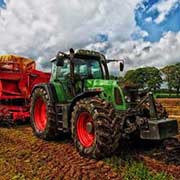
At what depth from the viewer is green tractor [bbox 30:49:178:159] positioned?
628 cm

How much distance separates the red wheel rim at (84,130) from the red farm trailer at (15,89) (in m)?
4.64

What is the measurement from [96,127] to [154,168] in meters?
1.38

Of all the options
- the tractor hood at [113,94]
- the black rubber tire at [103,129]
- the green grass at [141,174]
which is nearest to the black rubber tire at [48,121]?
the tractor hood at [113,94]

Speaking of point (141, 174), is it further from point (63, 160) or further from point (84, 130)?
point (84, 130)

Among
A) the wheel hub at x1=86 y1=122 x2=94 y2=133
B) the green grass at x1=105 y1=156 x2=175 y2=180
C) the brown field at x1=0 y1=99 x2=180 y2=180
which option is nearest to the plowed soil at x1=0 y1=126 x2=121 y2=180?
the brown field at x1=0 y1=99 x2=180 y2=180

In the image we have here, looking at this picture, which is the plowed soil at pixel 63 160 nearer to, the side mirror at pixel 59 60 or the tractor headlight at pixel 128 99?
the tractor headlight at pixel 128 99

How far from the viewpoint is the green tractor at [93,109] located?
6277 mm

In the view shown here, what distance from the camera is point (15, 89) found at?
1186cm

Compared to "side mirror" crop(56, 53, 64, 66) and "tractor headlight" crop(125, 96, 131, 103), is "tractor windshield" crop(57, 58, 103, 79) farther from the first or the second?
"tractor headlight" crop(125, 96, 131, 103)

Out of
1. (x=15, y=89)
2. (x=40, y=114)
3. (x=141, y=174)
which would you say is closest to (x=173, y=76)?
(x=15, y=89)

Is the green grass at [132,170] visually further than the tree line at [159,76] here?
No

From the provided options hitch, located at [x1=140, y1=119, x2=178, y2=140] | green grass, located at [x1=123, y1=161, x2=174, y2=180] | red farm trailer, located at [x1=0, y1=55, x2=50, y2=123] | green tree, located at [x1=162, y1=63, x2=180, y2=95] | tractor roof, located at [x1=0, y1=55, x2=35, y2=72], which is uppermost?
green tree, located at [x1=162, y1=63, x2=180, y2=95]

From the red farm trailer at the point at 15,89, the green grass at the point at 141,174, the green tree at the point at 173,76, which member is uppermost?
the green tree at the point at 173,76

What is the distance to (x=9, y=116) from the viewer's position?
36.1 ft
